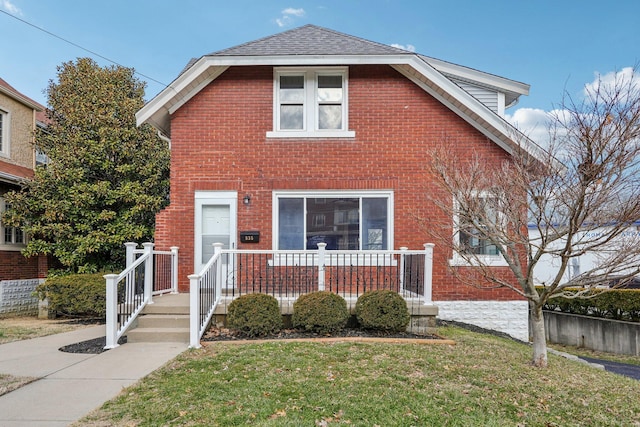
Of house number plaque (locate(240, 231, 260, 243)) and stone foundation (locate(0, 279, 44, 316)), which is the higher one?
house number plaque (locate(240, 231, 260, 243))

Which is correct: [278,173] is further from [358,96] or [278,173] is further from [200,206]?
[358,96]

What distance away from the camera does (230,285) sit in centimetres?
927

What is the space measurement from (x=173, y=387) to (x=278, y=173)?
18.8ft

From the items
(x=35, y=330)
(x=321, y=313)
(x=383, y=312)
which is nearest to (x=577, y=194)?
(x=383, y=312)

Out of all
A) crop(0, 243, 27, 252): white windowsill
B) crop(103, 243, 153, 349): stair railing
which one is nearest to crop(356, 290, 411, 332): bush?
crop(103, 243, 153, 349): stair railing

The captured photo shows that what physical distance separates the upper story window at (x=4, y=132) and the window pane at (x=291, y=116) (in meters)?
10.7

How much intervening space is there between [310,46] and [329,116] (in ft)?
5.38

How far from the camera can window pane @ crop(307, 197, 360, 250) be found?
31.8 feet

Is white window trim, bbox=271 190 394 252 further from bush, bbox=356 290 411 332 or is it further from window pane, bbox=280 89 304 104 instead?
bush, bbox=356 290 411 332

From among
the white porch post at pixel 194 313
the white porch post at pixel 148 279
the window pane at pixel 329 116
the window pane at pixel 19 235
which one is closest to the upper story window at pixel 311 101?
the window pane at pixel 329 116

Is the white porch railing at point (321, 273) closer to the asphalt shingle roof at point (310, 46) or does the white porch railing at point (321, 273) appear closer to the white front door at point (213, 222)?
the white front door at point (213, 222)

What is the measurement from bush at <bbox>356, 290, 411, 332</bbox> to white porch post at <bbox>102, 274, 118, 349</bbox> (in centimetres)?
410

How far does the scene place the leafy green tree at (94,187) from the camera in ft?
40.4

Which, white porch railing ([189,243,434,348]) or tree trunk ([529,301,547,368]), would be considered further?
white porch railing ([189,243,434,348])
